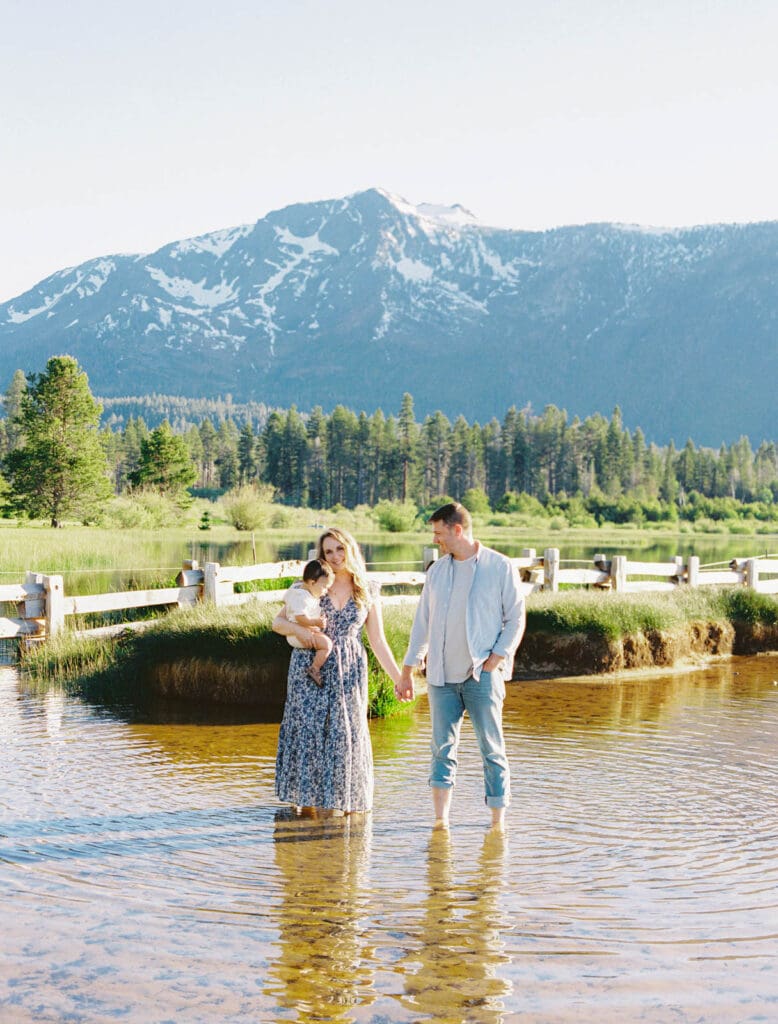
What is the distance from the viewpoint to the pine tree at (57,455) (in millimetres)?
57969

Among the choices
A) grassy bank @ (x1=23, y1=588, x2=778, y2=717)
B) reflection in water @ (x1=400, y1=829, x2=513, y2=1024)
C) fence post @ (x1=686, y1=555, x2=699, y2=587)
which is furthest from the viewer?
fence post @ (x1=686, y1=555, x2=699, y2=587)

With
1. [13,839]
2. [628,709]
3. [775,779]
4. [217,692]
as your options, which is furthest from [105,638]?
[775,779]

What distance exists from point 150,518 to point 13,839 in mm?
56101

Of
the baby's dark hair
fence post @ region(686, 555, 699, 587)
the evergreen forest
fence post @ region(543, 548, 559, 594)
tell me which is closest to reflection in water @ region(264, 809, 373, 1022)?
the baby's dark hair

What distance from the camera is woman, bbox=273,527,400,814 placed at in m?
7.30

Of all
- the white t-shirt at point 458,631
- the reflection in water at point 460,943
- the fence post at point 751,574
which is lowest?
the reflection in water at point 460,943

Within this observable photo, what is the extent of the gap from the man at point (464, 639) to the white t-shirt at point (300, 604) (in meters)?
0.66

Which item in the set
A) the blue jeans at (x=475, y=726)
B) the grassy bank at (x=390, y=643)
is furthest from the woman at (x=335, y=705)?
the grassy bank at (x=390, y=643)

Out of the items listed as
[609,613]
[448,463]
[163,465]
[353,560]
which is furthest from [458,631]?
[448,463]

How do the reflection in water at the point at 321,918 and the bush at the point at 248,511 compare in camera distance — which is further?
the bush at the point at 248,511

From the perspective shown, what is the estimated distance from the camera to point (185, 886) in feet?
20.0

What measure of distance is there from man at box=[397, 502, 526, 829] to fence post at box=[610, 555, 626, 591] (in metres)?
11.6

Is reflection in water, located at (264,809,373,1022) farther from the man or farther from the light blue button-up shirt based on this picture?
the light blue button-up shirt

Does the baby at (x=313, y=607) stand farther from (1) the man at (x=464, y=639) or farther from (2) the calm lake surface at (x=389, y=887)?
(2) the calm lake surface at (x=389, y=887)
